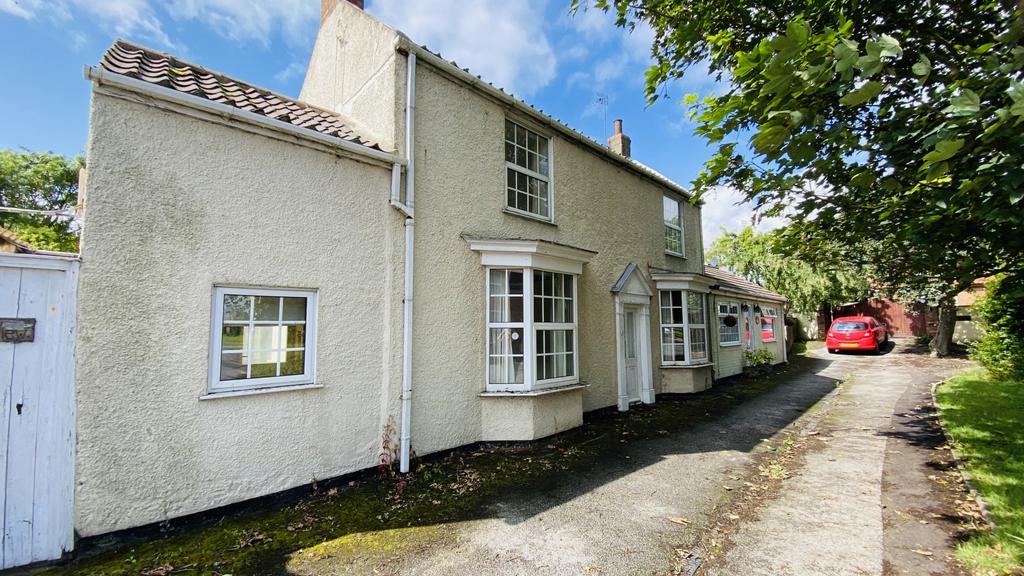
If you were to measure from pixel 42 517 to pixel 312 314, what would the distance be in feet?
9.54

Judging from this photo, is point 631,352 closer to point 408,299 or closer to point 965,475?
point 965,475

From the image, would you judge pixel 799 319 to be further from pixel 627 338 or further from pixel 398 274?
pixel 398 274

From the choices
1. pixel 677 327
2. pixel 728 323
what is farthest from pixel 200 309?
pixel 728 323

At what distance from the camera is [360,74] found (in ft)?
24.9

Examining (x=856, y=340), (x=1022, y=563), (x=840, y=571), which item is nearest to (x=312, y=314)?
(x=840, y=571)

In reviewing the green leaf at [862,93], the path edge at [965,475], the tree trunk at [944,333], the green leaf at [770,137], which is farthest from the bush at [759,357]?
the green leaf at [862,93]

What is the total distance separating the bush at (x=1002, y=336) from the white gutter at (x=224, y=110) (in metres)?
15.2

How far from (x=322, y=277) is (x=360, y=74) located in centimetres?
411

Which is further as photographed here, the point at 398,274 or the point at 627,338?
the point at 627,338

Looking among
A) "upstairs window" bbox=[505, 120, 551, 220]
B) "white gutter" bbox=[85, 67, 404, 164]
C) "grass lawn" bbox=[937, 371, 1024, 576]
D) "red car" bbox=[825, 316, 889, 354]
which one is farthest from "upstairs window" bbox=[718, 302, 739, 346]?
"white gutter" bbox=[85, 67, 404, 164]

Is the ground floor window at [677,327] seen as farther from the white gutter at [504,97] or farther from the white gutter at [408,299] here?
the white gutter at [408,299]

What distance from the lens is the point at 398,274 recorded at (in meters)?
6.31

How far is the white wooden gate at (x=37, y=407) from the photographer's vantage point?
380cm

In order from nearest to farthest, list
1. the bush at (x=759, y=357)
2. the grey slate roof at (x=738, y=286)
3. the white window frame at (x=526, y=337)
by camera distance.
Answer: the white window frame at (x=526, y=337)
the grey slate roof at (x=738, y=286)
the bush at (x=759, y=357)
